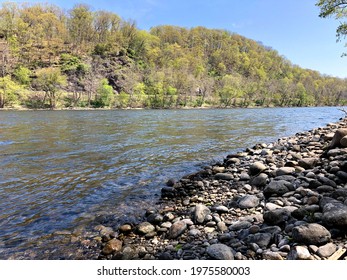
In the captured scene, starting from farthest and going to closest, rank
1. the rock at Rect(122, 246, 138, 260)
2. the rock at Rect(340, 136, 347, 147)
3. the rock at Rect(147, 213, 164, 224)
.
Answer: the rock at Rect(340, 136, 347, 147)
the rock at Rect(147, 213, 164, 224)
the rock at Rect(122, 246, 138, 260)

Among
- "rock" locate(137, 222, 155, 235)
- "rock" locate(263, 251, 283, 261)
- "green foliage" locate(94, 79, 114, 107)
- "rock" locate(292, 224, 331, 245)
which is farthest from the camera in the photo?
"green foliage" locate(94, 79, 114, 107)

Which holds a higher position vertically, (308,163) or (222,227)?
(308,163)

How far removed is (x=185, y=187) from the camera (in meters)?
7.23

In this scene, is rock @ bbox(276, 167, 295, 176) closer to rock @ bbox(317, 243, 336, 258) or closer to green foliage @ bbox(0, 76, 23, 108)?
rock @ bbox(317, 243, 336, 258)

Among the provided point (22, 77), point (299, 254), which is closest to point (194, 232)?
point (299, 254)

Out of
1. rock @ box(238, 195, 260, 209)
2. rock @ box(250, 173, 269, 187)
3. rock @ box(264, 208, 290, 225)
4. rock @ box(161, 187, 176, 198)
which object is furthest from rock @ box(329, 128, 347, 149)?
rock @ box(161, 187, 176, 198)

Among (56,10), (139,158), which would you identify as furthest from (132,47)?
(139,158)

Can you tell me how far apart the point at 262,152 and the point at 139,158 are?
16.9 feet

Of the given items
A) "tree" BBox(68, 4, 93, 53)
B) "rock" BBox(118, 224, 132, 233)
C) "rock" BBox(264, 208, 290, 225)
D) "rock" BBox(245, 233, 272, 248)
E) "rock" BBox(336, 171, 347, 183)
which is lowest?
"rock" BBox(118, 224, 132, 233)

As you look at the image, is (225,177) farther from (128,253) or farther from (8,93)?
(8,93)

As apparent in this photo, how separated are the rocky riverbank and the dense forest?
64563 millimetres

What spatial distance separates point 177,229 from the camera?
15.0 feet

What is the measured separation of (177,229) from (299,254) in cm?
205

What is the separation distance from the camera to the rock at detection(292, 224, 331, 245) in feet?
11.3
